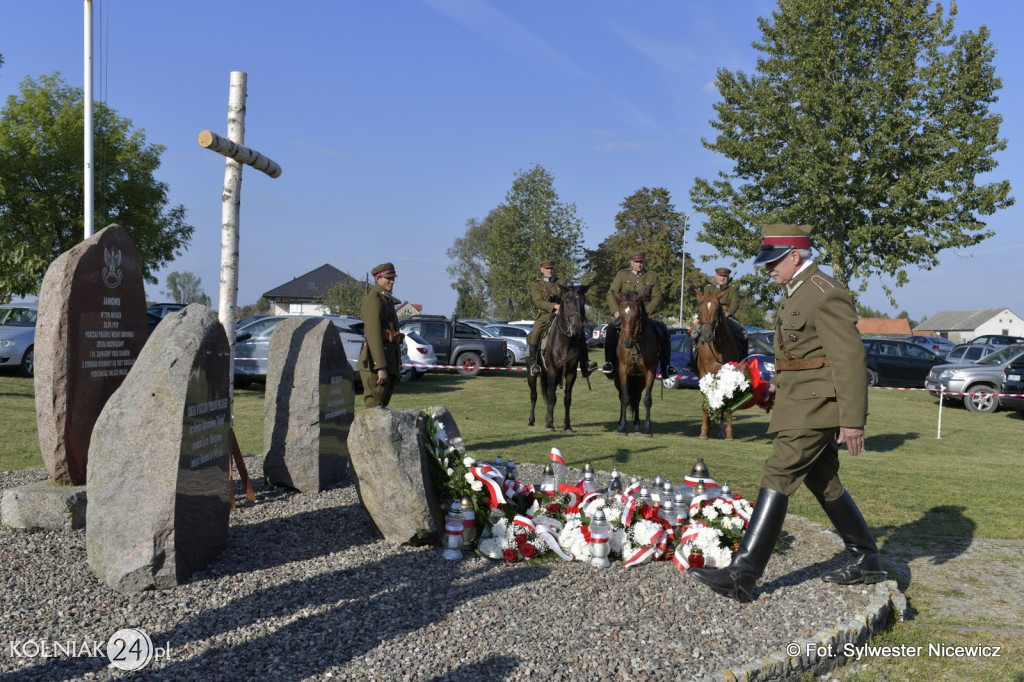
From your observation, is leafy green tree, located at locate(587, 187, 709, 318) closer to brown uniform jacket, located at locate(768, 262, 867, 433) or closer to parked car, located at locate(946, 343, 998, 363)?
parked car, located at locate(946, 343, 998, 363)

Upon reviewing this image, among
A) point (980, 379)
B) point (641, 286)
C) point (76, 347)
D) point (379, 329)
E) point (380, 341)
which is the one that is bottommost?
point (980, 379)

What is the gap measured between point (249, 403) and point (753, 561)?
41.6 ft

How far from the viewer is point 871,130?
28.1 m

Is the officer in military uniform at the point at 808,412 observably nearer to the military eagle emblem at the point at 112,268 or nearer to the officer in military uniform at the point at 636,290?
the military eagle emblem at the point at 112,268

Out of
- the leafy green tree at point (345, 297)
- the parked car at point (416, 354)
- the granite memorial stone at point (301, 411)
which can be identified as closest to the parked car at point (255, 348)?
the parked car at point (416, 354)

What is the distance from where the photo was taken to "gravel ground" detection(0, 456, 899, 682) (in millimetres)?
3693

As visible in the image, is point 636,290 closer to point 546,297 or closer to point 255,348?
point 546,297

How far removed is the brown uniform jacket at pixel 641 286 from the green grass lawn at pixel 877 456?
6.81 feet

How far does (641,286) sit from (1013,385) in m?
12.3

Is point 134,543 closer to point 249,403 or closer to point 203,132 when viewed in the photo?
point 203,132

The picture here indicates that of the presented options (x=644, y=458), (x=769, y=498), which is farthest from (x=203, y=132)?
(x=644, y=458)

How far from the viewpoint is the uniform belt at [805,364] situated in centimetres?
489

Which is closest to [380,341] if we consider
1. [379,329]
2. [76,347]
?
[379,329]

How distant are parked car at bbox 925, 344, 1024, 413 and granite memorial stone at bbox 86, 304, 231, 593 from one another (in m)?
19.6
